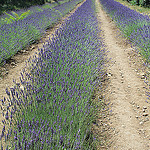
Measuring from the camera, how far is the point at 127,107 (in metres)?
2.80

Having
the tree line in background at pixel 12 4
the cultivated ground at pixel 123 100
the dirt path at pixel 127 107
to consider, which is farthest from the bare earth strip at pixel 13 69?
the tree line in background at pixel 12 4

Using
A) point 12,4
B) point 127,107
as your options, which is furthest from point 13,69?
point 12,4

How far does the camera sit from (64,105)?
6.18 ft

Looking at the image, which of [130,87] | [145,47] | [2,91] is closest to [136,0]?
[145,47]

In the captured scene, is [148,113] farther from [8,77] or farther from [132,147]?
[8,77]

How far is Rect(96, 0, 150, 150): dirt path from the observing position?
7.11ft

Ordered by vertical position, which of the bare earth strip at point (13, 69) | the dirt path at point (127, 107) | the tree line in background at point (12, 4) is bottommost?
the dirt path at point (127, 107)

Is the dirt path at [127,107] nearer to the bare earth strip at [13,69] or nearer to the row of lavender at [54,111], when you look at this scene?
the row of lavender at [54,111]

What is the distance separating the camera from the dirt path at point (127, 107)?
85.4 inches

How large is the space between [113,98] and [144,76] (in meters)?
1.19

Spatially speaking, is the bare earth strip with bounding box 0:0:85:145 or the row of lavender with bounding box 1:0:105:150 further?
the bare earth strip with bounding box 0:0:85:145

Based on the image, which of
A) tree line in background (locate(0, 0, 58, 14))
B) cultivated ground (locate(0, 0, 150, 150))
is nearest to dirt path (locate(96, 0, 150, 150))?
cultivated ground (locate(0, 0, 150, 150))

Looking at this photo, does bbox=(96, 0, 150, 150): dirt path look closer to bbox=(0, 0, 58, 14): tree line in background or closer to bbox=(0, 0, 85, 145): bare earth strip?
bbox=(0, 0, 85, 145): bare earth strip

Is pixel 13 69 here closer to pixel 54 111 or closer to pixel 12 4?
pixel 54 111
